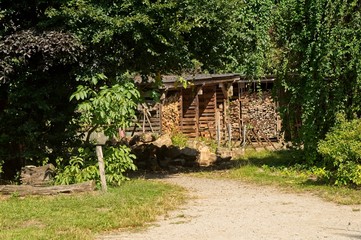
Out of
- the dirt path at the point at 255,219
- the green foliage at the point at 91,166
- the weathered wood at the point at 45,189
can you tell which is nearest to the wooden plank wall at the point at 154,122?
the green foliage at the point at 91,166

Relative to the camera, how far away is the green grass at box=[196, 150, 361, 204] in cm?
1244

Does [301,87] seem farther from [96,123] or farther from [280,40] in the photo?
[96,123]

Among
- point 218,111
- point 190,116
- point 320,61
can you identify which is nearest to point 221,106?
point 218,111

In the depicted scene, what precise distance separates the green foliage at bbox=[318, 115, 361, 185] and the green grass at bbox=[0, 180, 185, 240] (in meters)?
3.62

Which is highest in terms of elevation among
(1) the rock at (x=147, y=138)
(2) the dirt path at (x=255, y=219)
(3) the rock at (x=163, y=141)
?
(1) the rock at (x=147, y=138)

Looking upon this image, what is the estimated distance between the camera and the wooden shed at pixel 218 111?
1047 inches

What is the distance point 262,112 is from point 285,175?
1210 centimetres

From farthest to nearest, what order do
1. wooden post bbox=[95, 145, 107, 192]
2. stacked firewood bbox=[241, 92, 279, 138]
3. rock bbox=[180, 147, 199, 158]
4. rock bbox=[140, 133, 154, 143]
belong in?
1. stacked firewood bbox=[241, 92, 279, 138]
2. rock bbox=[140, 133, 154, 143]
3. rock bbox=[180, 147, 199, 158]
4. wooden post bbox=[95, 145, 107, 192]

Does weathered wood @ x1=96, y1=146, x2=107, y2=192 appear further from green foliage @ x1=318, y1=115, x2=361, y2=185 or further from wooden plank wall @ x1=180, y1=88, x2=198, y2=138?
→ wooden plank wall @ x1=180, y1=88, x2=198, y2=138

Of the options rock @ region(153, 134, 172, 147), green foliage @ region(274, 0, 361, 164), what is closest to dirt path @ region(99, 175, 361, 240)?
green foliage @ region(274, 0, 361, 164)

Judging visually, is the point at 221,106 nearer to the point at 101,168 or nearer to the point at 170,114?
the point at 170,114

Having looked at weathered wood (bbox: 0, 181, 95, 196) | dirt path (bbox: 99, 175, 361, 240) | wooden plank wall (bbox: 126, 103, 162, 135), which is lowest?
dirt path (bbox: 99, 175, 361, 240)

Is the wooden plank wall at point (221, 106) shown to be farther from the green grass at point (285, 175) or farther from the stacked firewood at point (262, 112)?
the green grass at point (285, 175)

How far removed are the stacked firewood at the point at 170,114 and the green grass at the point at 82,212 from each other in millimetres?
13916
